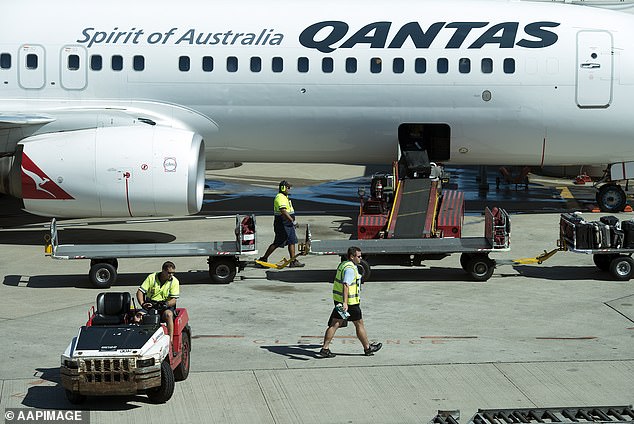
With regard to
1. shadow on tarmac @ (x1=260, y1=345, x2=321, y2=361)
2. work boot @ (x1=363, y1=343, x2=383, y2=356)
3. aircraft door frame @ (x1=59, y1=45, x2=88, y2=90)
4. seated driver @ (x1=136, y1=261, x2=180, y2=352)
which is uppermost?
aircraft door frame @ (x1=59, y1=45, x2=88, y2=90)

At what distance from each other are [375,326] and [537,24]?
10480mm

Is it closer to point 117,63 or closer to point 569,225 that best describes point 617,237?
point 569,225

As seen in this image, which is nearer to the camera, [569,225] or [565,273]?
[569,225]

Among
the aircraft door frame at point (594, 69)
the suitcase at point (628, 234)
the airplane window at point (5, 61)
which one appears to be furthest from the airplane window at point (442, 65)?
the airplane window at point (5, 61)

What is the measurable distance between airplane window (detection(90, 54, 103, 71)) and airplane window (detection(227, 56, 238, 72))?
9.12 ft

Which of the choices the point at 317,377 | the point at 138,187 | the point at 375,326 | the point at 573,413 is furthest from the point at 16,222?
the point at 573,413

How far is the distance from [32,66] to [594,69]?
12315mm

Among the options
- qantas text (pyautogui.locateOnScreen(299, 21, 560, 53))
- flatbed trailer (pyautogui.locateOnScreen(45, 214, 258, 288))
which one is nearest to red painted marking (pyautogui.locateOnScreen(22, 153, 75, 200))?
flatbed trailer (pyautogui.locateOnScreen(45, 214, 258, 288))

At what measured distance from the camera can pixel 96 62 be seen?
23641 mm

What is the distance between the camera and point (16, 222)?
25.7 meters

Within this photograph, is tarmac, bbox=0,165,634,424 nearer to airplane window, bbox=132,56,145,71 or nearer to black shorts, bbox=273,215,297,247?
black shorts, bbox=273,215,297,247

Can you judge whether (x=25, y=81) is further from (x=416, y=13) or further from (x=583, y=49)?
(x=583, y=49)

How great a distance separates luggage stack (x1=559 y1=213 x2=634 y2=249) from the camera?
747 inches
